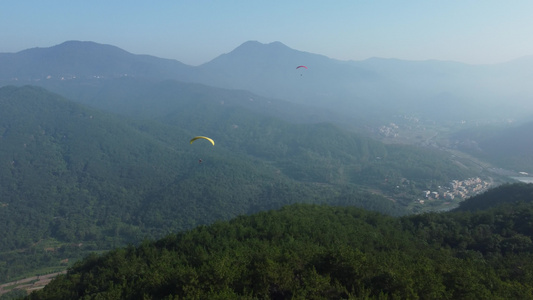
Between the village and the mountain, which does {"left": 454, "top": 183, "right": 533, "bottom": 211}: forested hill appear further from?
the mountain

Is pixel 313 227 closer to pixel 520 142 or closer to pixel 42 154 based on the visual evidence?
pixel 42 154

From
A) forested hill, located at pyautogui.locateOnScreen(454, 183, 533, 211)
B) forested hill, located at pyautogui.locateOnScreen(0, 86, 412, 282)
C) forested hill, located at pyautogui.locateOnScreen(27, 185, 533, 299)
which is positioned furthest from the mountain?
forested hill, located at pyautogui.locateOnScreen(27, 185, 533, 299)

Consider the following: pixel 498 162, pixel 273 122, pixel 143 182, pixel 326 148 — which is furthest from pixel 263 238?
pixel 273 122

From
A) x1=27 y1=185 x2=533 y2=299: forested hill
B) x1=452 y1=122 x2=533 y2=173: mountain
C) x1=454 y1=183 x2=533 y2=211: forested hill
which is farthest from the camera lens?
x1=452 y1=122 x2=533 y2=173: mountain

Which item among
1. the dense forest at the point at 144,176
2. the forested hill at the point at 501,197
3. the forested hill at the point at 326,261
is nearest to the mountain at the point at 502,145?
the dense forest at the point at 144,176

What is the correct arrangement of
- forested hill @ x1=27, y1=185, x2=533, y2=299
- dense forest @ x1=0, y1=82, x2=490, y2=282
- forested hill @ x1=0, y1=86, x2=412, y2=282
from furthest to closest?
dense forest @ x1=0, y1=82, x2=490, y2=282 < forested hill @ x1=0, y1=86, x2=412, y2=282 < forested hill @ x1=27, y1=185, x2=533, y2=299

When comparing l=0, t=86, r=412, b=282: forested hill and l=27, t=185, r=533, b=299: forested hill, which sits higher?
l=27, t=185, r=533, b=299: forested hill

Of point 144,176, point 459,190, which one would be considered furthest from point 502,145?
point 144,176
